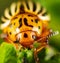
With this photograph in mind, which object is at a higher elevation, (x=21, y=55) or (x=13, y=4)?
(x=13, y=4)

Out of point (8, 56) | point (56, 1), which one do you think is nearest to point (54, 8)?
point (56, 1)

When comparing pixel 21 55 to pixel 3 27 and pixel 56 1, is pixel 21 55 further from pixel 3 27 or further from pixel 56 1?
pixel 56 1

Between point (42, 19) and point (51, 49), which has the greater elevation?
point (42, 19)

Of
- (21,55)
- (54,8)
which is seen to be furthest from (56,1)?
(21,55)

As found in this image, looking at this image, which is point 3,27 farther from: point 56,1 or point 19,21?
point 56,1

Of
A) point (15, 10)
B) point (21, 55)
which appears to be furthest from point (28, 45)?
point (15, 10)

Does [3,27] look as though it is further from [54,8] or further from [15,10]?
[54,8]

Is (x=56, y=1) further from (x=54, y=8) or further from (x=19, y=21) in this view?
(x=19, y=21)
